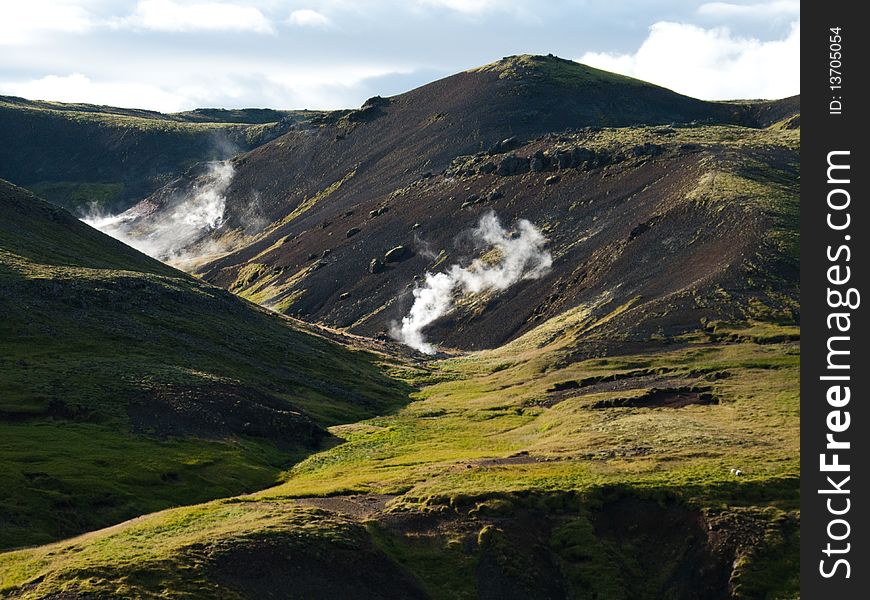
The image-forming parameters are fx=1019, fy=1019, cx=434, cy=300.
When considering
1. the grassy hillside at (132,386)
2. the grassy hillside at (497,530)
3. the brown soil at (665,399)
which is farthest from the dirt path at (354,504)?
the brown soil at (665,399)

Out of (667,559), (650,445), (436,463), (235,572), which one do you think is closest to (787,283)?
(650,445)

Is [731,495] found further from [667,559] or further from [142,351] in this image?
[142,351]

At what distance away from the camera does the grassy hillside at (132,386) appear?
3228 inches

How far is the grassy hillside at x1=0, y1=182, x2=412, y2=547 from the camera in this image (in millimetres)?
81988

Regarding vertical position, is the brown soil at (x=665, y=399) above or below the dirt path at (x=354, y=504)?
above

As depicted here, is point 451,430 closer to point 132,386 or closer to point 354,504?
point 132,386

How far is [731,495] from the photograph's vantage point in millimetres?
73438

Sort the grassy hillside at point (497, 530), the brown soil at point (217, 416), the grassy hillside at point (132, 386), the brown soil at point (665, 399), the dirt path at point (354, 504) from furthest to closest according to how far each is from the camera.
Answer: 1. the brown soil at point (665, 399)
2. the brown soil at point (217, 416)
3. the grassy hillside at point (132, 386)
4. the dirt path at point (354, 504)
5. the grassy hillside at point (497, 530)

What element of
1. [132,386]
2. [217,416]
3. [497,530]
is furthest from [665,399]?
[132,386]

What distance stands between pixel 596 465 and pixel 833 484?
2586 cm

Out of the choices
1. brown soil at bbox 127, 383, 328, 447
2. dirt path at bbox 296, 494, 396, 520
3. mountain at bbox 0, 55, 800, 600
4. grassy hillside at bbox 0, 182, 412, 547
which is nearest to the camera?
mountain at bbox 0, 55, 800, 600

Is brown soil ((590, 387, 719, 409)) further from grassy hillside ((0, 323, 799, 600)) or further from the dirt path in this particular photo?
the dirt path

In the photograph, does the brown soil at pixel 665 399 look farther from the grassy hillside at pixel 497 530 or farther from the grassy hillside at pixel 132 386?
the grassy hillside at pixel 132 386

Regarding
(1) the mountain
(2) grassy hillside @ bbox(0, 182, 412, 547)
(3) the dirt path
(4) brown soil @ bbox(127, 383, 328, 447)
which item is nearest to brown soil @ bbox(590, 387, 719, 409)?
(1) the mountain
